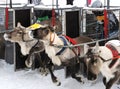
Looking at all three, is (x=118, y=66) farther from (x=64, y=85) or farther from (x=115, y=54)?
(x=64, y=85)

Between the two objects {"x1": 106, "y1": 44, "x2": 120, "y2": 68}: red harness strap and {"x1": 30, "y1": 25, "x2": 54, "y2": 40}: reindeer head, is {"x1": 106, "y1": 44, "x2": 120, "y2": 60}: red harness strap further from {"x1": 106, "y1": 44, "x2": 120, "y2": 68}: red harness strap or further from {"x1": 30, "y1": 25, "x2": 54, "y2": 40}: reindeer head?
{"x1": 30, "y1": 25, "x2": 54, "y2": 40}: reindeer head

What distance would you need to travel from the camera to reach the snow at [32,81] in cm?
411

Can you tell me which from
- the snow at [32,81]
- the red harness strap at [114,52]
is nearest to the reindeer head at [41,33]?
the red harness strap at [114,52]

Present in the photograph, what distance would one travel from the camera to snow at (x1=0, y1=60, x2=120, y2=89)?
4105 mm

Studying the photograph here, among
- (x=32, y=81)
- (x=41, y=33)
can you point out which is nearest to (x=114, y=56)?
(x=41, y=33)

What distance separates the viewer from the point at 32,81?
4.54 m

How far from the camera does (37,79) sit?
4578 mm

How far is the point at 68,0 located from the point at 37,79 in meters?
3.09

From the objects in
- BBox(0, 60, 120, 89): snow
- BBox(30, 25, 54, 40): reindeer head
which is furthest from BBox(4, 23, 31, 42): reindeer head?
BBox(0, 60, 120, 89): snow

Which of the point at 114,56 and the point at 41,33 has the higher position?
the point at 41,33

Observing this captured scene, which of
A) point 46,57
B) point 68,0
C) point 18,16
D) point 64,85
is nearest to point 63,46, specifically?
point 46,57

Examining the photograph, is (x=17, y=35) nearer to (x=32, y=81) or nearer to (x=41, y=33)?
(x=41, y=33)

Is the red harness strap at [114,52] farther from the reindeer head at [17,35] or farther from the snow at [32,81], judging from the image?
the reindeer head at [17,35]

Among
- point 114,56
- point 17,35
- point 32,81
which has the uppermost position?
point 17,35
